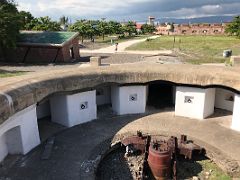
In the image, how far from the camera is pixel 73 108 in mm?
18406

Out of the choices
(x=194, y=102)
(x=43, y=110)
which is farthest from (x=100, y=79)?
(x=194, y=102)

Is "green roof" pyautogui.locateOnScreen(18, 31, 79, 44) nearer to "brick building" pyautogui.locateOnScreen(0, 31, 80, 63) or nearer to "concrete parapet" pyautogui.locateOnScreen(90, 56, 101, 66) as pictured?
"brick building" pyautogui.locateOnScreen(0, 31, 80, 63)

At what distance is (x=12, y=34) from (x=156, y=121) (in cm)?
2046

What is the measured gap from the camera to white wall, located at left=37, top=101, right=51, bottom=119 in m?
19.7

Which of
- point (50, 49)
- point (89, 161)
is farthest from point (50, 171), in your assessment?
A: point (50, 49)

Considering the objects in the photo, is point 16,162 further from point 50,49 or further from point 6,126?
point 50,49

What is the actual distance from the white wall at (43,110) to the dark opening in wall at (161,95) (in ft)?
26.0

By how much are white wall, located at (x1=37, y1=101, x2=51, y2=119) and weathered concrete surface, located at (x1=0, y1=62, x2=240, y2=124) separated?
8.25 feet

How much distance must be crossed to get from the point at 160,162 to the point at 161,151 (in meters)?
0.53

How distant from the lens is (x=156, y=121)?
63.0 ft

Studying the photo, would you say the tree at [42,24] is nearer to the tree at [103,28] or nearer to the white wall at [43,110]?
the tree at [103,28]

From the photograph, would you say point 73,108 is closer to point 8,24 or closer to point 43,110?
point 43,110

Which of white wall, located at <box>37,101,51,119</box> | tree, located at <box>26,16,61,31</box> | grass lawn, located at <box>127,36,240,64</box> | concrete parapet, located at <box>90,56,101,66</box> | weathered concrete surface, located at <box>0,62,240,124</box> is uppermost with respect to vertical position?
tree, located at <box>26,16,61,31</box>

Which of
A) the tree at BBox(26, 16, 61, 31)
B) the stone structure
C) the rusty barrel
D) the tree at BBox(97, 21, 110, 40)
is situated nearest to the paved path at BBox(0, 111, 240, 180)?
the stone structure
